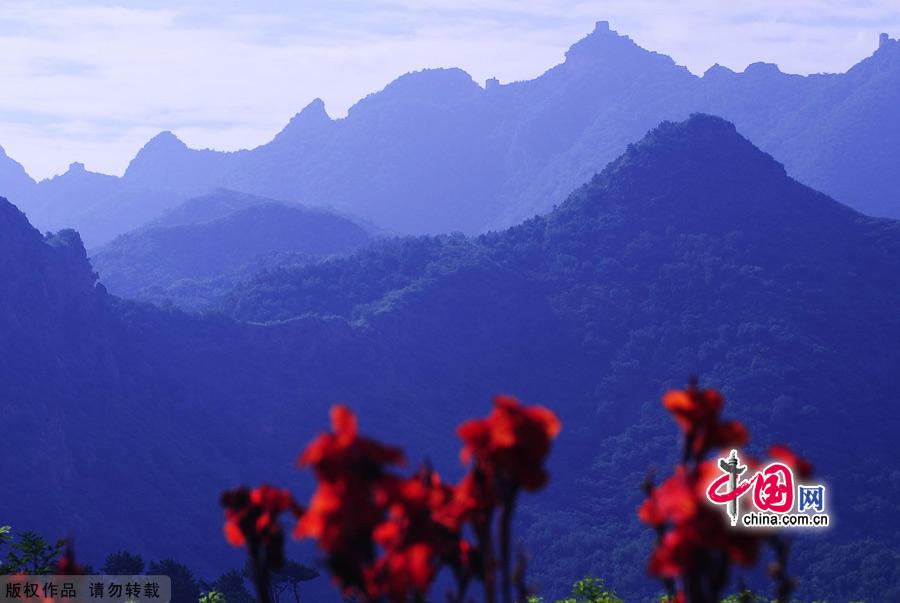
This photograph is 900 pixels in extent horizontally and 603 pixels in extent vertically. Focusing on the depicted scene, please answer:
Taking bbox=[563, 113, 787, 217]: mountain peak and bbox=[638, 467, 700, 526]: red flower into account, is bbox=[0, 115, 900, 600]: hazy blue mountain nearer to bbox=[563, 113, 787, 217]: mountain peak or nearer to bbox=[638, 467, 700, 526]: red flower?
bbox=[563, 113, 787, 217]: mountain peak

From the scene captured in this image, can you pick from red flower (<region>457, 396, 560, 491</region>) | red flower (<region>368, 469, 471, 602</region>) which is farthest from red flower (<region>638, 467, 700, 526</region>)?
red flower (<region>368, 469, 471, 602</region>)

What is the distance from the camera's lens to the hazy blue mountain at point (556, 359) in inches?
4070

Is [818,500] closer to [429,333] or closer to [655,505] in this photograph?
[655,505]

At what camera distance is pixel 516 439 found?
17.8ft

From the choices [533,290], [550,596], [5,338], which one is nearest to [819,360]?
[533,290]

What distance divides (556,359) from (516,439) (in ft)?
453

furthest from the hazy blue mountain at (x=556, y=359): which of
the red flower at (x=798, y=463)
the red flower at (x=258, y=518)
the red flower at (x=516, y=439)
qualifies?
the red flower at (x=516, y=439)

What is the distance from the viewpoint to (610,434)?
12975cm

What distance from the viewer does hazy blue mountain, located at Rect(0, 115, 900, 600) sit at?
103375 millimetres

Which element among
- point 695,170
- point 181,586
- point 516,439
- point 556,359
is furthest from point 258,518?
point 695,170

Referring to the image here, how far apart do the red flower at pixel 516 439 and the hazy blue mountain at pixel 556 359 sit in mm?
84086

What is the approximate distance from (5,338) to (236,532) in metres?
111

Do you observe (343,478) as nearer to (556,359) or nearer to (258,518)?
(258,518)

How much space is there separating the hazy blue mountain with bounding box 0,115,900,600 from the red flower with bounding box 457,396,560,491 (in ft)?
276
